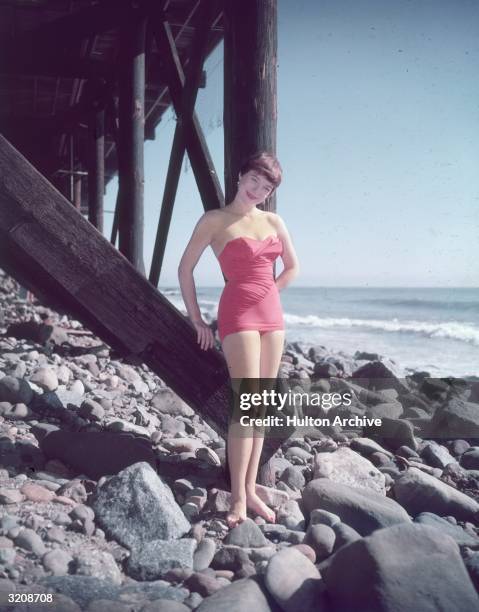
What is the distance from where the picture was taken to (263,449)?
9.69 ft

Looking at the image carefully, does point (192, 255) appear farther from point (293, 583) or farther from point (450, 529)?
point (450, 529)

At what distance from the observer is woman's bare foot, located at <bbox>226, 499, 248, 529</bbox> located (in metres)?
2.61

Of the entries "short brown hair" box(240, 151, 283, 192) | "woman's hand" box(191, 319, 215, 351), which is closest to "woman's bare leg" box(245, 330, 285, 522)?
"woman's hand" box(191, 319, 215, 351)

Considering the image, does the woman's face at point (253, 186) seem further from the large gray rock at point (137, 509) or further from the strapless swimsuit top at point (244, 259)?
the large gray rock at point (137, 509)

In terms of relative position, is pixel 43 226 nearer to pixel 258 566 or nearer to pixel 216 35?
Result: pixel 258 566

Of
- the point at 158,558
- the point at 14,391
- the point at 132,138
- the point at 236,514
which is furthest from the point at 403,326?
the point at 158,558

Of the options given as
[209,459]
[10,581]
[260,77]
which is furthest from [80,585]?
[260,77]

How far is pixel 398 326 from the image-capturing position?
26.8m

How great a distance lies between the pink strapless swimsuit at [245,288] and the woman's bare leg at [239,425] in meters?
0.05

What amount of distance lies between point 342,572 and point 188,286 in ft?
4.27

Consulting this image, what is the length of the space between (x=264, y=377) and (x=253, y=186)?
87 centimetres

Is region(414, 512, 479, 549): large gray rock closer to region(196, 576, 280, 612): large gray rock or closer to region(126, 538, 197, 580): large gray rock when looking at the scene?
region(196, 576, 280, 612): large gray rock

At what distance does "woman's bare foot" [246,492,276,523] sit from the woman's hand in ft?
2.38

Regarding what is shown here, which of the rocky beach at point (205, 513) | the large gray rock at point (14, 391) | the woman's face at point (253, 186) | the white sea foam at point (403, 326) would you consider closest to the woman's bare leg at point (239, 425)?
the rocky beach at point (205, 513)
